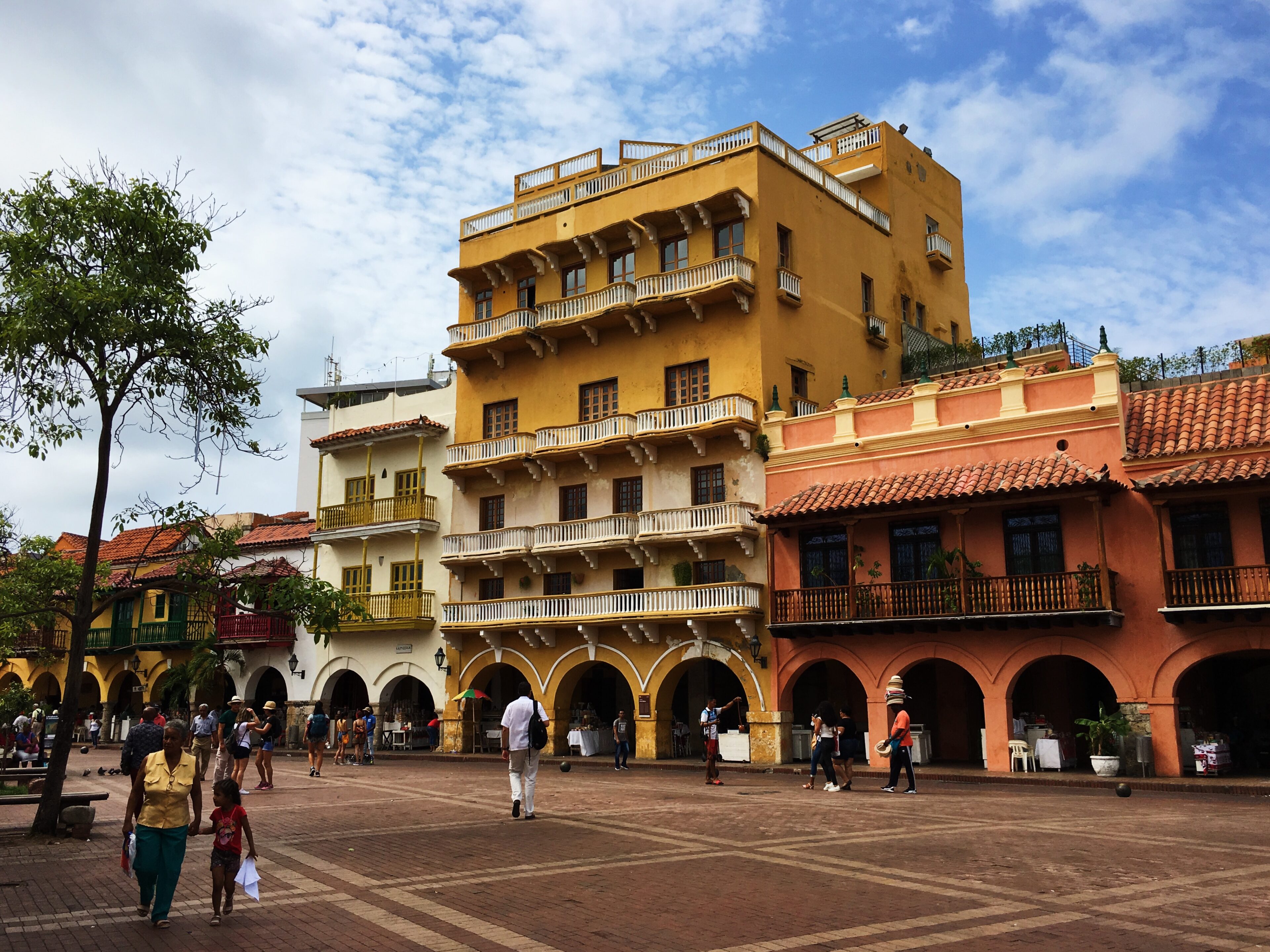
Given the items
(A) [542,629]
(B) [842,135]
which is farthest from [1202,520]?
(B) [842,135]

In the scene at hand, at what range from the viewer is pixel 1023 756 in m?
23.6

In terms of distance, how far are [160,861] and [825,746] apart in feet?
46.4

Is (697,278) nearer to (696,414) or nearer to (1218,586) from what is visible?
(696,414)

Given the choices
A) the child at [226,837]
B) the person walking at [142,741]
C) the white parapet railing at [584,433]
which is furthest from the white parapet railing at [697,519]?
the child at [226,837]

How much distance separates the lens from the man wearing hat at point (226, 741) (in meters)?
19.2

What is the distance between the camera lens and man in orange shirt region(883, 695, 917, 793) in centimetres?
1855

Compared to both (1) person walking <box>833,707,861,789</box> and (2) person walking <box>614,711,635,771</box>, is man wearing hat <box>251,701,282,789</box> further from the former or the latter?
(1) person walking <box>833,707,861,789</box>

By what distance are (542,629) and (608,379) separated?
25.5 ft

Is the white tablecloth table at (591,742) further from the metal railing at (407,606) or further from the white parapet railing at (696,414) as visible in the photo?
the white parapet railing at (696,414)

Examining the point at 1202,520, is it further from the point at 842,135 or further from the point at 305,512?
the point at 305,512

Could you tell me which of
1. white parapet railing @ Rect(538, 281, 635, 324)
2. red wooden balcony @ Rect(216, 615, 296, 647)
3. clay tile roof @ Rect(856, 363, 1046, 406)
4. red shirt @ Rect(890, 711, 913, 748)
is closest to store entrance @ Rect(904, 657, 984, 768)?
clay tile roof @ Rect(856, 363, 1046, 406)

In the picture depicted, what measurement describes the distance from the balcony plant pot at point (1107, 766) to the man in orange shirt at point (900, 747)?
4.77 metres

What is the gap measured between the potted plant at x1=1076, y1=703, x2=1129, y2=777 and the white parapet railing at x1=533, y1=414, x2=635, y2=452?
13992 millimetres

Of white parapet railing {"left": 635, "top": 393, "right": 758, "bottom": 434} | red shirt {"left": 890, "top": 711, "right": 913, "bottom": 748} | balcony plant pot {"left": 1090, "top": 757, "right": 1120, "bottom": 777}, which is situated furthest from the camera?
white parapet railing {"left": 635, "top": 393, "right": 758, "bottom": 434}
